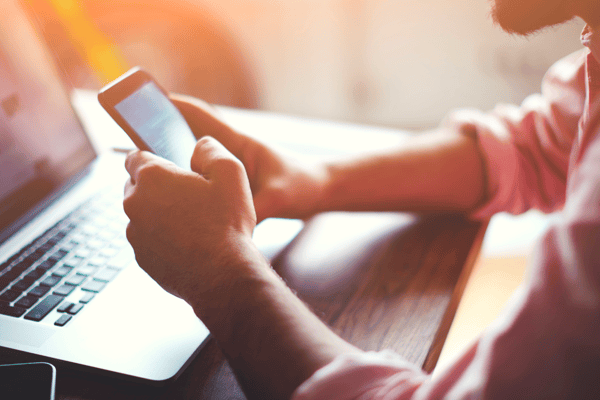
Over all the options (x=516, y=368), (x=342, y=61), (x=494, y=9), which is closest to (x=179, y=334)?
(x=516, y=368)

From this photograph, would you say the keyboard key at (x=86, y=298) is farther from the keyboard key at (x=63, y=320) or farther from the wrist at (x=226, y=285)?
the wrist at (x=226, y=285)

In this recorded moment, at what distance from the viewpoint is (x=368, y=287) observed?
50 centimetres

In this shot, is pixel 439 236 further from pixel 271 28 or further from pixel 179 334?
pixel 271 28

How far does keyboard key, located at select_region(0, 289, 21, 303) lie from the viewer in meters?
0.43

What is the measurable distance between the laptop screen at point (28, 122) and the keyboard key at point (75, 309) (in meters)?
0.18

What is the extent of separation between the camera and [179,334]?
0.42 m

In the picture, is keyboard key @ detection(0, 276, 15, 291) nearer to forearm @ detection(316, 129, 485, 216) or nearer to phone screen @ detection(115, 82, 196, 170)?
phone screen @ detection(115, 82, 196, 170)

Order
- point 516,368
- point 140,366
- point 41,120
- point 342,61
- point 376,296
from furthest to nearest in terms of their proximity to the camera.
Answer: point 342,61
point 41,120
point 376,296
point 140,366
point 516,368

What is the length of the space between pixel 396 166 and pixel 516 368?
41cm

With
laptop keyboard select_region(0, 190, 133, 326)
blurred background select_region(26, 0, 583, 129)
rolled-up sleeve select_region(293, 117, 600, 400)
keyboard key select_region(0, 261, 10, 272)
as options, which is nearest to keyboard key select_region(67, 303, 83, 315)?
laptop keyboard select_region(0, 190, 133, 326)

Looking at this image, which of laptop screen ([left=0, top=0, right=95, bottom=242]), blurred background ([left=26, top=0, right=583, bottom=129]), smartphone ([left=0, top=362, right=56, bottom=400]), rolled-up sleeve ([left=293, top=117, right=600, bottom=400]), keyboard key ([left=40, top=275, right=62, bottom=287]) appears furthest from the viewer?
blurred background ([left=26, top=0, right=583, bottom=129])

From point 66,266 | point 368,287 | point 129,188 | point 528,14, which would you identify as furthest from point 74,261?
point 528,14

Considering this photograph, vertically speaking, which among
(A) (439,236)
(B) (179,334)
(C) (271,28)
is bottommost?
(A) (439,236)

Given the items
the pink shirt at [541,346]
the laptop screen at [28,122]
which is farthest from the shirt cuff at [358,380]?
the laptop screen at [28,122]
